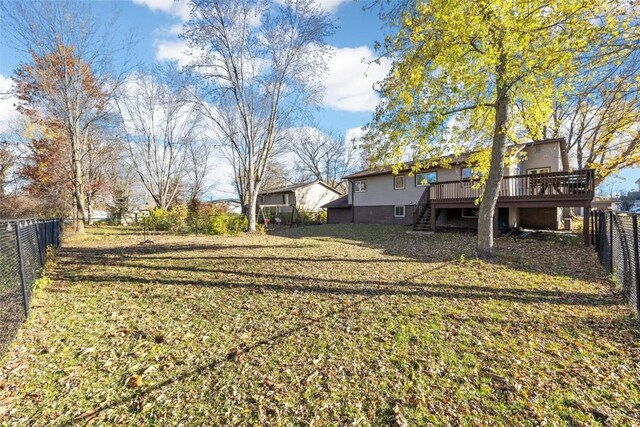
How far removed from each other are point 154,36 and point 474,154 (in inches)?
558

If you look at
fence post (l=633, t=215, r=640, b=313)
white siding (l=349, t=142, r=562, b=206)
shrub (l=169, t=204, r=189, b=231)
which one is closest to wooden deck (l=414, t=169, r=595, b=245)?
white siding (l=349, t=142, r=562, b=206)

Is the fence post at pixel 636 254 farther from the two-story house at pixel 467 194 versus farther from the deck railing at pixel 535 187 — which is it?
the deck railing at pixel 535 187

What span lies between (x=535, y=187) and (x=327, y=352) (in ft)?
42.2

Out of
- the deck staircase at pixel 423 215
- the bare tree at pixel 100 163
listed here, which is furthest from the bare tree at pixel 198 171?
the deck staircase at pixel 423 215

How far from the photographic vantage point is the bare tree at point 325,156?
43812mm

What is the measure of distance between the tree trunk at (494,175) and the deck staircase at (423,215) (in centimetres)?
722

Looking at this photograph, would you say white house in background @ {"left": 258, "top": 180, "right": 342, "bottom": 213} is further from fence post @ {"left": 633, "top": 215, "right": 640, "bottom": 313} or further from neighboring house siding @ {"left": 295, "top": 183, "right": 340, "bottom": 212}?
fence post @ {"left": 633, "top": 215, "right": 640, "bottom": 313}

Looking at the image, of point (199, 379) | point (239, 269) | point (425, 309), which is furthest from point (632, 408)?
point (239, 269)

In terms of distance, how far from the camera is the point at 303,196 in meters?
30.9

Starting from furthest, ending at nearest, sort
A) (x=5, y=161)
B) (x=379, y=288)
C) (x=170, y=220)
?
(x=5, y=161), (x=170, y=220), (x=379, y=288)

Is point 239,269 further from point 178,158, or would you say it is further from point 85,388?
point 178,158

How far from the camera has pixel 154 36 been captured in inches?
520

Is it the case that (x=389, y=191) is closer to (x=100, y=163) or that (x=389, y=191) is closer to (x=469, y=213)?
(x=469, y=213)

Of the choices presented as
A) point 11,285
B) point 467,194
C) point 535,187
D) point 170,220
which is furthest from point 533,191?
point 170,220
